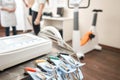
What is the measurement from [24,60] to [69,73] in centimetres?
24

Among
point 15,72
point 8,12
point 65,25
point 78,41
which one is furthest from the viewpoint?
point 65,25

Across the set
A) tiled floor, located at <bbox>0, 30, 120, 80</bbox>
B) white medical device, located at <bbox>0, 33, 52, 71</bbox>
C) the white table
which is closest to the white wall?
tiled floor, located at <bbox>0, 30, 120, 80</bbox>

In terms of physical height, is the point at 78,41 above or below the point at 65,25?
below

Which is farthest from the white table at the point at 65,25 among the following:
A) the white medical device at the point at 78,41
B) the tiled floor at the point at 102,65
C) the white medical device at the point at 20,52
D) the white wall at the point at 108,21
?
the white medical device at the point at 20,52

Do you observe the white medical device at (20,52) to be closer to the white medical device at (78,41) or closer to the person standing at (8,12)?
the white medical device at (78,41)

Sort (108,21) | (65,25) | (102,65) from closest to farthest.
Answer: (102,65), (108,21), (65,25)

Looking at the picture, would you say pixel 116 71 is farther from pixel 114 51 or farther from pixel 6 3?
pixel 6 3

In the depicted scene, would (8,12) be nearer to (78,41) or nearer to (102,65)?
(78,41)

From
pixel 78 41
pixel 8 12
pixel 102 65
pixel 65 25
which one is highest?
pixel 8 12

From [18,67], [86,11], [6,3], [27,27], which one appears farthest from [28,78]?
[27,27]

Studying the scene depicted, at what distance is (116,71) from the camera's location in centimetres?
220

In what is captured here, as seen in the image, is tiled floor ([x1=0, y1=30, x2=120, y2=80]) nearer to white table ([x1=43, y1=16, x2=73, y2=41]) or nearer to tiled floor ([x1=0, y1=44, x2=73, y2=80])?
tiled floor ([x1=0, y1=44, x2=73, y2=80])

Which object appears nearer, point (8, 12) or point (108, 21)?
point (8, 12)

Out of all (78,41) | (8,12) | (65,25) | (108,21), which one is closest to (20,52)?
(78,41)
